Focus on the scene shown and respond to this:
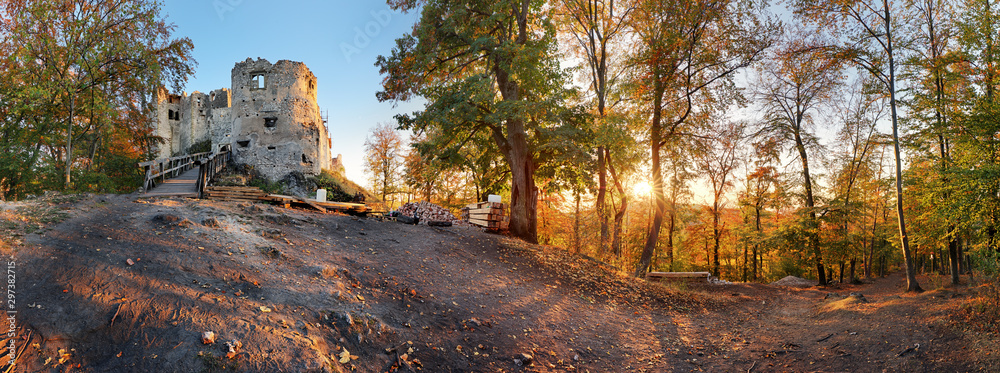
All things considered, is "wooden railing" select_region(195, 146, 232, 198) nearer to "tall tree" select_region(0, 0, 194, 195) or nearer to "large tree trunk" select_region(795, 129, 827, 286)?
"tall tree" select_region(0, 0, 194, 195)

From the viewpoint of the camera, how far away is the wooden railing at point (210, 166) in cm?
1332

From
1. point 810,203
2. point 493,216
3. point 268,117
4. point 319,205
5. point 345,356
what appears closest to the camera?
point 345,356

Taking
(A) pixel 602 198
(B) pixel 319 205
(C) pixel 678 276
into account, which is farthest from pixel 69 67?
(C) pixel 678 276

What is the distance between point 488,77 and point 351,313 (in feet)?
28.9

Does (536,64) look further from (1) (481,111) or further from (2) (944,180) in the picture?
(2) (944,180)

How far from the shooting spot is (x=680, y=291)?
12.2 m

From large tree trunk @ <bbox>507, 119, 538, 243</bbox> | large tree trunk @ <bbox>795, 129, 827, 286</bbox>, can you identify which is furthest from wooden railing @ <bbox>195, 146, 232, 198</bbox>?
large tree trunk @ <bbox>795, 129, 827, 286</bbox>

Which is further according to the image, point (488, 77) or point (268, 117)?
point (268, 117)

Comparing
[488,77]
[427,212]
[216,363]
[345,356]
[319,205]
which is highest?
[488,77]

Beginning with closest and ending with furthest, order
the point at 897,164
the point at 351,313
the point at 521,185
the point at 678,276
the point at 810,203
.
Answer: the point at 351,313, the point at 897,164, the point at 521,185, the point at 678,276, the point at 810,203

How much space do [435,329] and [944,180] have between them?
15.7 meters

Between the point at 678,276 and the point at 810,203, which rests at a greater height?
the point at 810,203

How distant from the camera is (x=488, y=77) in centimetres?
1220

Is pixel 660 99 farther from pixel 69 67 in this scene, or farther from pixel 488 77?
pixel 69 67
